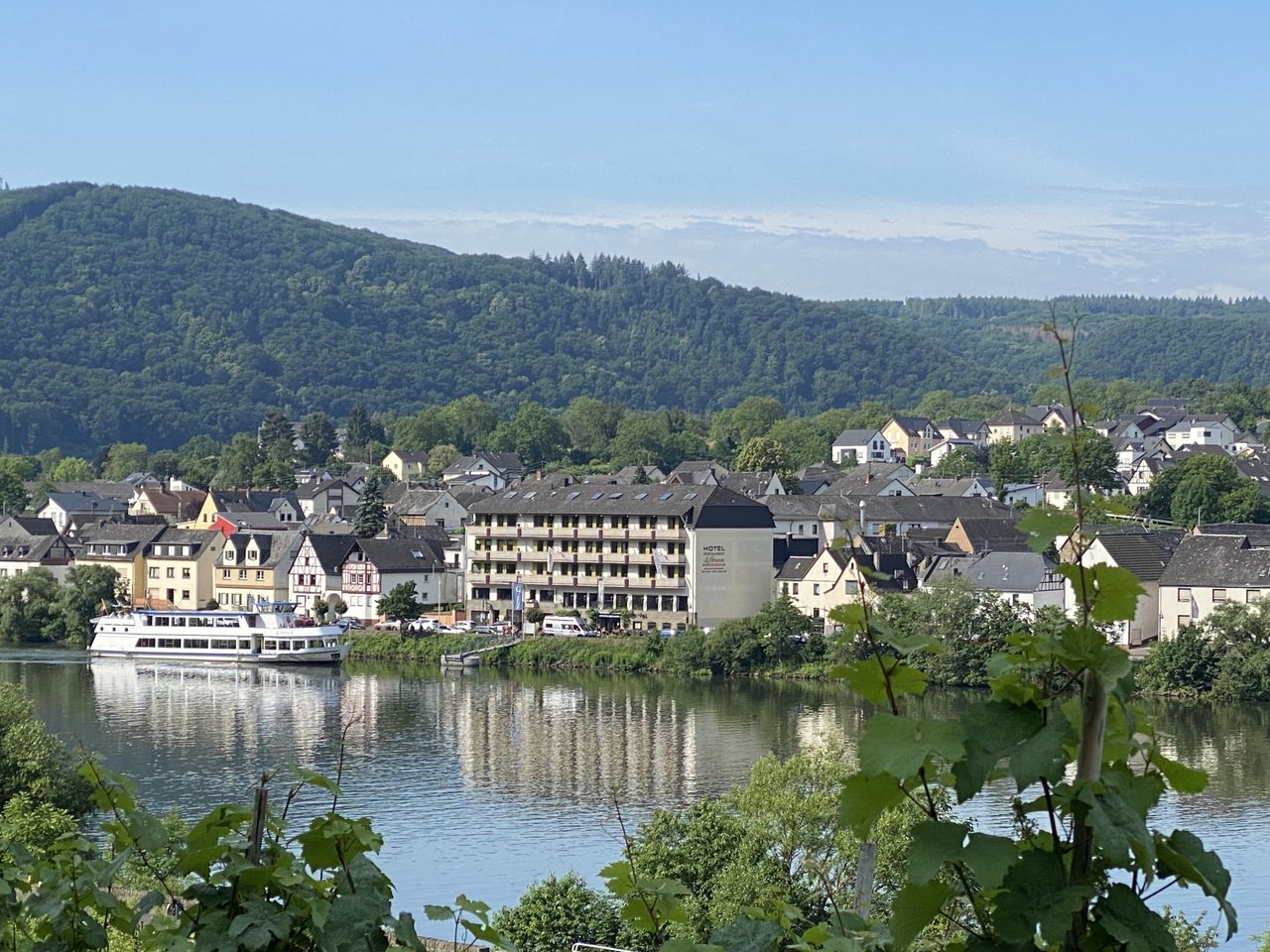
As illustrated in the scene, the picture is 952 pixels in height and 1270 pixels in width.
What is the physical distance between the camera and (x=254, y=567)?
145 ft

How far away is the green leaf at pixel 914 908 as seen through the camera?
77.7 inches

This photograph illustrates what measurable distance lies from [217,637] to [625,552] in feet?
30.0

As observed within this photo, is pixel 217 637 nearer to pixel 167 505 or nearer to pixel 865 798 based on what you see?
pixel 167 505

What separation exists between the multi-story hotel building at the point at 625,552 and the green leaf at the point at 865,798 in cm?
3468

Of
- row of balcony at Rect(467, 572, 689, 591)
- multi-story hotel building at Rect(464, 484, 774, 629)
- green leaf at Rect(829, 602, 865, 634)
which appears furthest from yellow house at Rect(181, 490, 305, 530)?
green leaf at Rect(829, 602, 865, 634)

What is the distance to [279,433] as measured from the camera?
7869 cm

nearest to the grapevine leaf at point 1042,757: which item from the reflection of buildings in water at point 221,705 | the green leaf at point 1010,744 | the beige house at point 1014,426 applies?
the green leaf at point 1010,744

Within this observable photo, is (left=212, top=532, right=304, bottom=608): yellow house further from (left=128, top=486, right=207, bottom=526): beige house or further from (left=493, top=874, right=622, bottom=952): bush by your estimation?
(left=493, top=874, right=622, bottom=952): bush

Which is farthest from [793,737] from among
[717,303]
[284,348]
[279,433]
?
[717,303]

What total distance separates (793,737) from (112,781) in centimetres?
2129

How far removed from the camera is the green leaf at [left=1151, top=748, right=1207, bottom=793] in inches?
79.8

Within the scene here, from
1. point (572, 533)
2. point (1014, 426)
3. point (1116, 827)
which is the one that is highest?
point (1014, 426)

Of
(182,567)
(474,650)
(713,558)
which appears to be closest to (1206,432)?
(713,558)

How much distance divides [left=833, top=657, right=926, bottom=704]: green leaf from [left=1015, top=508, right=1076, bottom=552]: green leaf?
0.66 ft
